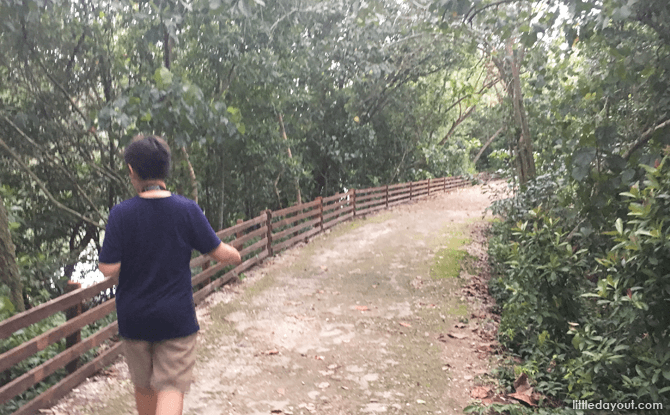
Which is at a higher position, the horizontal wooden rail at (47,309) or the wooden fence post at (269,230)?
the horizontal wooden rail at (47,309)

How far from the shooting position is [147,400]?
280 cm

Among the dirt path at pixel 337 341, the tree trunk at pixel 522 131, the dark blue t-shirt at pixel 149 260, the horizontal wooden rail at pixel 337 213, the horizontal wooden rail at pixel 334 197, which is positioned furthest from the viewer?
the horizontal wooden rail at pixel 334 197

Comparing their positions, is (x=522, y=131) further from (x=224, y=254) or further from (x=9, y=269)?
(x=9, y=269)

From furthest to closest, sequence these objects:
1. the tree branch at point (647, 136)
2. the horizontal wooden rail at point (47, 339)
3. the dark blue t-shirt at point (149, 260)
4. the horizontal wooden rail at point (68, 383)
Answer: the tree branch at point (647, 136) < the horizontal wooden rail at point (68, 383) < the horizontal wooden rail at point (47, 339) < the dark blue t-shirt at point (149, 260)

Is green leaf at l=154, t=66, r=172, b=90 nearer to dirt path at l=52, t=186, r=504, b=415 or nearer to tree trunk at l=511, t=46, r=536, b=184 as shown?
dirt path at l=52, t=186, r=504, b=415

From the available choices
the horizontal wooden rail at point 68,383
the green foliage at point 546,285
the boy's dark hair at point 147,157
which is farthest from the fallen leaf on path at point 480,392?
the horizontal wooden rail at point 68,383

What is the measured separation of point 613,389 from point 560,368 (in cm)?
90

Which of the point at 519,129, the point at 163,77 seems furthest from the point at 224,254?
the point at 519,129

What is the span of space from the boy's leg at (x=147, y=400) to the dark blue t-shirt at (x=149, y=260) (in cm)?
37

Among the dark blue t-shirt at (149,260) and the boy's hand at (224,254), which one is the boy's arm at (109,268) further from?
the boy's hand at (224,254)

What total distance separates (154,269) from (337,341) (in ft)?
12.0

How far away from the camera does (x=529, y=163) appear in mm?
9977

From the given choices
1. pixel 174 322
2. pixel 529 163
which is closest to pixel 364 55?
pixel 529 163

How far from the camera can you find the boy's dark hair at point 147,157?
8.58 ft
